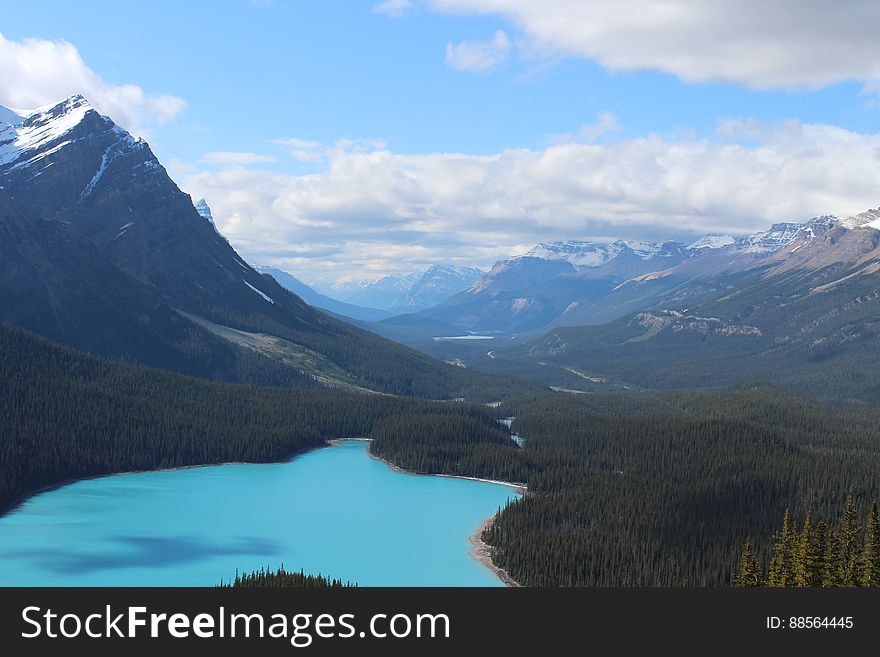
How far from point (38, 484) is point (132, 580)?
5883 centimetres

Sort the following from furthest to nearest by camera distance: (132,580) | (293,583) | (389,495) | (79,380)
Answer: (79,380) → (389,495) → (132,580) → (293,583)

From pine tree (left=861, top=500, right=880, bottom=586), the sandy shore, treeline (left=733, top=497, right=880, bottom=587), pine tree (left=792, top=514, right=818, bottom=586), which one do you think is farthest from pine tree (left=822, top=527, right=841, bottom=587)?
the sandy shore

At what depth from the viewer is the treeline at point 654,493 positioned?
111 metres

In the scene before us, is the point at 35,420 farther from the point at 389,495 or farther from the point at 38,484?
the point at 389,495

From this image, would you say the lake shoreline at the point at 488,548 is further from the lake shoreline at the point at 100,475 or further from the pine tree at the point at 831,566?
the lake shoreline at the point at 100,475

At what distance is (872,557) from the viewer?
82.9 meters

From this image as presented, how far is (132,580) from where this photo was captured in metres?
105

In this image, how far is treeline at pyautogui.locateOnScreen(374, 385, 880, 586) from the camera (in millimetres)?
110938

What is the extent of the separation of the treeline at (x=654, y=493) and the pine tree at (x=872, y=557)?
77.5 ft

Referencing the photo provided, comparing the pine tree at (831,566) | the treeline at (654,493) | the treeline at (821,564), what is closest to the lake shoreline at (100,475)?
the treeline at (654,493)

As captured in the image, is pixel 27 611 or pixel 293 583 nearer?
pixel 27 611

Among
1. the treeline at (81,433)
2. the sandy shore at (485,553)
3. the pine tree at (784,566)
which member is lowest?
the sandy shore at (485,553)

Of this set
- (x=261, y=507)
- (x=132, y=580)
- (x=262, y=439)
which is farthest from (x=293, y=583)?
(x=262, y=439)

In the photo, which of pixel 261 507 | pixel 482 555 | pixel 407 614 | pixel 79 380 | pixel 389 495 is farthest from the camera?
pixel 79 380
